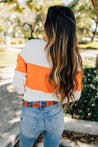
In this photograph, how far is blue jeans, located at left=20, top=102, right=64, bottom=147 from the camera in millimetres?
1360

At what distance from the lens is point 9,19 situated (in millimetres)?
38906

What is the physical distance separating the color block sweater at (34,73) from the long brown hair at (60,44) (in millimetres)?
52

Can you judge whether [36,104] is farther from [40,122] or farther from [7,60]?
[7,60]

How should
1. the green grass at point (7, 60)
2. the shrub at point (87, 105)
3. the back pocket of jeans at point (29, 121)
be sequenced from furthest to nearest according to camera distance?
the green grass at point (7, 60) < the shrub at point (87, 105) < the back pocket of jeans at point (29, 121)

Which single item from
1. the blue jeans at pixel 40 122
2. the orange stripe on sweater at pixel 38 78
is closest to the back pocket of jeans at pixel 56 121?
the blue jeans at pixel 40 122

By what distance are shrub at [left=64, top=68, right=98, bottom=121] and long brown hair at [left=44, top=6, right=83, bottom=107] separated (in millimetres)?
2238

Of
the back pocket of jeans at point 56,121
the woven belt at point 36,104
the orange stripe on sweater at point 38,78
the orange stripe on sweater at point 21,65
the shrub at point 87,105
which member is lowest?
the shrub at point 87,105

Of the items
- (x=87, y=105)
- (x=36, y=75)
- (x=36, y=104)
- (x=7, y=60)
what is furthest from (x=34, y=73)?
(x=7, y=60)

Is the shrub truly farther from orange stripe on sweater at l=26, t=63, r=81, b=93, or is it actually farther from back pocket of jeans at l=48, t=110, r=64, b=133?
orange stripe on sweater at l=26, t=63, r=81, b=93

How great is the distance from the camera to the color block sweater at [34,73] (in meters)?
1.27

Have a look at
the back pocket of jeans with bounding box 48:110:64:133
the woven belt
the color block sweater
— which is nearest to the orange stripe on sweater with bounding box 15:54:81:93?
the color block sweater

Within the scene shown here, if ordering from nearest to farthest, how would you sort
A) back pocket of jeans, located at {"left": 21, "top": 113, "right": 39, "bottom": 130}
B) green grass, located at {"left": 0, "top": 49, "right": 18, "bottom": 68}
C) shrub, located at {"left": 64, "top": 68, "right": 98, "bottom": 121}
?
1. back pocket of jeans, located at {"left": 21, "top": 113, "right": 39, "bottom": 130}
2. shrub, located at {"left": 64, "top": 68, "right": 98, "bottom": 121}
3. green grass, located at {"left": 0, "top": 49, "right": 18, "bottom": 68}

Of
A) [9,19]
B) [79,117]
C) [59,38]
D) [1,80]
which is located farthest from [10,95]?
[9,19]

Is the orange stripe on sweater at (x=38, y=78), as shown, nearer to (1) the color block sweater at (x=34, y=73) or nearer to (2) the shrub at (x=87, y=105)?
(1) the color block sweater at (x=34, y=73)
